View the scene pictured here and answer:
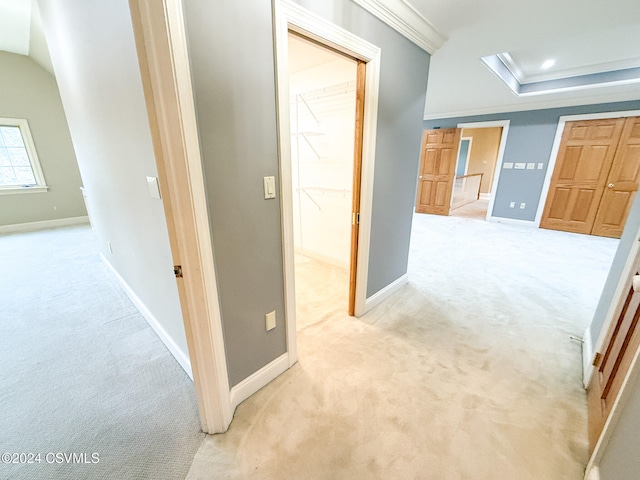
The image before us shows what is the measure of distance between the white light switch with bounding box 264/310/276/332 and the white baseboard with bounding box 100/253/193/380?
0.55 metres

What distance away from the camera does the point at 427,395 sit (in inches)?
58.5

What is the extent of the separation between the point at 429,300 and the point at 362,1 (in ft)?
7.94

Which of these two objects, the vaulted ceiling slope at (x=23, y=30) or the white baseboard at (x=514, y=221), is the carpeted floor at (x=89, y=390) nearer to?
the vaulted ceiling slope at (x=23, y=30)

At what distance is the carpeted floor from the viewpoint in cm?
117

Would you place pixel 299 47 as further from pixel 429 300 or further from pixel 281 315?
pixel 429 300

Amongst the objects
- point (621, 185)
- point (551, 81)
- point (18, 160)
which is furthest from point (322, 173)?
point (18, 160)

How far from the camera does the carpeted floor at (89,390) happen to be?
3.84 ft

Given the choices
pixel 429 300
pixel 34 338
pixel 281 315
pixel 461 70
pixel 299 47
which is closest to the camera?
pixel 281 315

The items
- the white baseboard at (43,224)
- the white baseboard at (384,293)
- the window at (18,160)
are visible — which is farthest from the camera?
the white baseboard at (43,224)

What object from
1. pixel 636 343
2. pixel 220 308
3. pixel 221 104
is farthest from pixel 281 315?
pixel 636 343

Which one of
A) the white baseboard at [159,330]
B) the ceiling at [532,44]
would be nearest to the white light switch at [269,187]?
the white baseboard at [159,330]

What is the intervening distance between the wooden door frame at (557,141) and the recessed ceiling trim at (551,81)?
3.14ft

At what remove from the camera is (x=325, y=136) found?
3.02 metres

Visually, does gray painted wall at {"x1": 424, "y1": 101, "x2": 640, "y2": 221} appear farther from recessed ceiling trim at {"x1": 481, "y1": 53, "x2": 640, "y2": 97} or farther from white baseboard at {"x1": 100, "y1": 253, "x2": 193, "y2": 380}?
white baseboard at {"x1": 100, "y1": 253, "x2": 193, "y2": 380}
